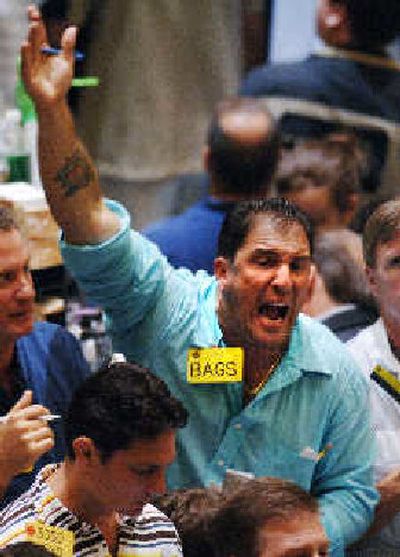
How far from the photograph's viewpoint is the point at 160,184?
2.70 m

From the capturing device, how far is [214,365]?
164 centimetres

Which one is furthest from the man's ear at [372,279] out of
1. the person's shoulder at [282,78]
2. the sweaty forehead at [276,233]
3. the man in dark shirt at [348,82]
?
the person's shoulder at [282,78]

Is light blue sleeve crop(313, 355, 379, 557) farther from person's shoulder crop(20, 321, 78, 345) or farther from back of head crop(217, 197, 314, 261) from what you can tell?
person's shoulder crop(20, 321, 78, 345)

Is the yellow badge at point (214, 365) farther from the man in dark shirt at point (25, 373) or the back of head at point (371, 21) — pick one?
the back of head at point (371, 21)

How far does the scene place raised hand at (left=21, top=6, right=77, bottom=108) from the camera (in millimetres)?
1492

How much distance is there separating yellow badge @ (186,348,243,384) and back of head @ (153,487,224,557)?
17cm

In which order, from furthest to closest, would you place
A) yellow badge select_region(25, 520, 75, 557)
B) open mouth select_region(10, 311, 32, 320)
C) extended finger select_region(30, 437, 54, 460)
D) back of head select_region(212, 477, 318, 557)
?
open mouth select_region(10, 311, 32, 320), back of head select_region(212, 477, 318, 557), extended finger select_region(30, 437, 54, 460), yellow badge select_region(25, 520, 75, 557)

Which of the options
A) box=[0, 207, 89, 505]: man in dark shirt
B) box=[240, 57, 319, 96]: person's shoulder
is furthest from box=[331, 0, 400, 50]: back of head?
box=[0, 207, 89, 505]: man in dark shirt

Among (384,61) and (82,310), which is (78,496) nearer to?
(82,310)

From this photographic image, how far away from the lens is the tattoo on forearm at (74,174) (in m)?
1.54

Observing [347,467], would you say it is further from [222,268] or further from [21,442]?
[21,442]

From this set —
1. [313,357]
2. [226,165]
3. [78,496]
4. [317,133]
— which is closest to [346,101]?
[317,133]

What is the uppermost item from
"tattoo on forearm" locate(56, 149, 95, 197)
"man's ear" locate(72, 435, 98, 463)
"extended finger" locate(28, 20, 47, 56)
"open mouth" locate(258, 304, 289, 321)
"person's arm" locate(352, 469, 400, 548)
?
"extended finger" locate(28, 20, 47, 56)

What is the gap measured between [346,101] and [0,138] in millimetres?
984
